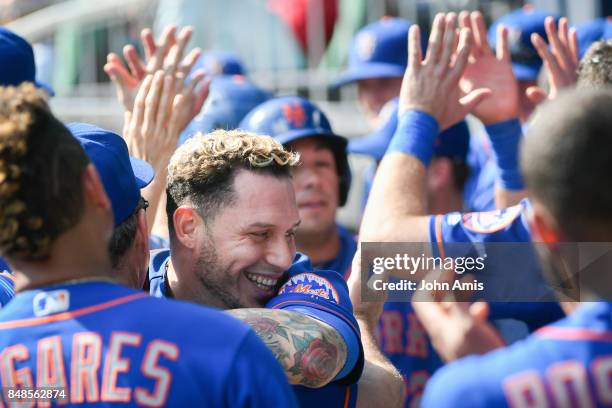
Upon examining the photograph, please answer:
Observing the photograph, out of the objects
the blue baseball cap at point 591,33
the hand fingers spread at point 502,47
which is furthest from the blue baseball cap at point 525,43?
the hand fingers spread at point 502,47

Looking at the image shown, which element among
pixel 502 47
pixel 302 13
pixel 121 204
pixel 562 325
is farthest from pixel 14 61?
pixel 302 13

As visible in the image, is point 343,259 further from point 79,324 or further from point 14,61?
point 79,324

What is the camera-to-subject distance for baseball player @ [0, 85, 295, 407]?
2068 millimetres

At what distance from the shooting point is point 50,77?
1076cm

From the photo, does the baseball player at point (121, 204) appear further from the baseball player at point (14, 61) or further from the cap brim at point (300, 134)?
the cap brim at point (300, 134)

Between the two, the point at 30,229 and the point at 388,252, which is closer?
the point at 30,229

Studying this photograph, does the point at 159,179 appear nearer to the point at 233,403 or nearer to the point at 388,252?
the point at 388,252

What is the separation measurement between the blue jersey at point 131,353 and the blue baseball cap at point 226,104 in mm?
3361

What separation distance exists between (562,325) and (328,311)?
1.03 metres

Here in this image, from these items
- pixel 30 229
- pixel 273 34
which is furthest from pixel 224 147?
pixel 273 34

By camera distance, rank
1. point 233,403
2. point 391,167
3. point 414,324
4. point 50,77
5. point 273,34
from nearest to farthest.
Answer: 1. point 233,403
2. point 391,167
3. point 414,324
4. point 273,34
5. point 50,77

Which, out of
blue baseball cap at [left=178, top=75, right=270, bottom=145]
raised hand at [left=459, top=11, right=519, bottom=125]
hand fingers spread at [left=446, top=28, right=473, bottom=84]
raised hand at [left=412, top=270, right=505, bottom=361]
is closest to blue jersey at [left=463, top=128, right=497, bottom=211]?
raised hand at [left=459, top=11, right=519, bottom=125]

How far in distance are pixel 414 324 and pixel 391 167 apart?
156 cm

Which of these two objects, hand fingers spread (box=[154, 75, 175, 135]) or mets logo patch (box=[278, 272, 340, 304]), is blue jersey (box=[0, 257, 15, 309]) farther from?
hand fingers spread (box=[154, 75, 175, 135])
